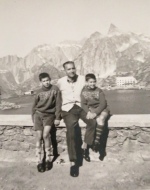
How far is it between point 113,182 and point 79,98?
4.26 feet

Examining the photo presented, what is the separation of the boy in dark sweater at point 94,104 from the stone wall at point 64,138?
0.99 ft

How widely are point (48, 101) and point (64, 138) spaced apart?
72 centimetres

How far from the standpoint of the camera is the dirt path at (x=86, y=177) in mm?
2855

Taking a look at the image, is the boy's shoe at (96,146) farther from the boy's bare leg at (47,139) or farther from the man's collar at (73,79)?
the man's collar at (73,79)

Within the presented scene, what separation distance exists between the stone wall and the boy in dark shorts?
1.20ft

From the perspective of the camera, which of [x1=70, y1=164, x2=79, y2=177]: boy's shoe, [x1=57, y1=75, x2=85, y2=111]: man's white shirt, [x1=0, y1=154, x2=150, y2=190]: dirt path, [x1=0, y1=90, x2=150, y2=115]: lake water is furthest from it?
[x1=0, y1=90, x2=150, y2=115]: lake water

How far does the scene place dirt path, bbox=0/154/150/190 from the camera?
2855 mm

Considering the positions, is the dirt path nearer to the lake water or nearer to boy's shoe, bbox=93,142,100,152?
boy's shoe, bbox=93,142,100,152

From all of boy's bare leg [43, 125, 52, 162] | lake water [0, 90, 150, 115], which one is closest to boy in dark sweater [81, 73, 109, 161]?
boy's bare leg [43, 125, 52, 162]

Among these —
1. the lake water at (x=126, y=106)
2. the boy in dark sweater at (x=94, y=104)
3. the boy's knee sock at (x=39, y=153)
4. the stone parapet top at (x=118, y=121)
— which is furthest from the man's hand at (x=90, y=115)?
the lake water at (x=126, y=106)

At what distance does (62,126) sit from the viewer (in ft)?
11.8

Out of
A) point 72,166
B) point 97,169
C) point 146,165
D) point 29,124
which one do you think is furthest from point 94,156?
point 29,124

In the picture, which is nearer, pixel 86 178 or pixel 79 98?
pixel 86 178

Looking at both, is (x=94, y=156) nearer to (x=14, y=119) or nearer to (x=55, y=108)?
(x=55, y=108)
